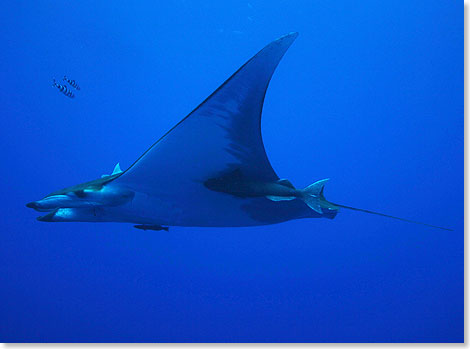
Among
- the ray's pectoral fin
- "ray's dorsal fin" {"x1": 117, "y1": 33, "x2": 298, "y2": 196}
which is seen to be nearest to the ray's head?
"ray's dorsal fin" {"x1": 117, "y1": 33, "x2": 298, "y2": 196}

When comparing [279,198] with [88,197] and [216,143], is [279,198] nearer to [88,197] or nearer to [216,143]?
[216,143]

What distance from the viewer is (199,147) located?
193 centimetres

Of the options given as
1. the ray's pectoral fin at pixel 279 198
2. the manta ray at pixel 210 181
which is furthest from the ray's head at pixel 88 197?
the ray's pectoral fin at pixel 279 198

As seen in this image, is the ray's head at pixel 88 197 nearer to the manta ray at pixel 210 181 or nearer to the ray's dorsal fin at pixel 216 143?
the manta ray at pixel 210 181

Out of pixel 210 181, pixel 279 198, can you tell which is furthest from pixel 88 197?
pixel 279 198

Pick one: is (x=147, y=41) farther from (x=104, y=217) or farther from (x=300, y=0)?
(x=104, y=217)

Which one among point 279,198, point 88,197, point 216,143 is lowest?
point 88,197

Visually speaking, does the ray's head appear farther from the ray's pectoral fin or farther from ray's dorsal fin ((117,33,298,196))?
the ray's pectoral fin

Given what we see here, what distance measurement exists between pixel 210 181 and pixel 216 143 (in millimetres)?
293

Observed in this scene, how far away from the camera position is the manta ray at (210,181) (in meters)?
1.74

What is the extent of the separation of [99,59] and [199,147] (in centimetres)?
935

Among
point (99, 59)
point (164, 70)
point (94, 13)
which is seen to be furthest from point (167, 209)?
point (164, 70)

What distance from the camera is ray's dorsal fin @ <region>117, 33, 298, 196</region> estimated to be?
65.6 inches

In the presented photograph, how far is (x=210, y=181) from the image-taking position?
2115 millimetres
